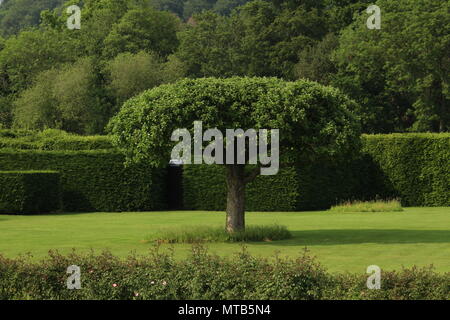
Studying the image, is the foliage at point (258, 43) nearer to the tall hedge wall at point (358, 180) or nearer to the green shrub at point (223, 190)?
the tall hedge wall at point (358, 180)

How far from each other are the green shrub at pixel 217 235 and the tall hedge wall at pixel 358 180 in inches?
441

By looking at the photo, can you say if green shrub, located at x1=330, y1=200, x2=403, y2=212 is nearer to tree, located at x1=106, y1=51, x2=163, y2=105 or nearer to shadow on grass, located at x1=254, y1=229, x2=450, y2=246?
shadow on grass, located at x1=254, y1=229, x2=450, y2=246

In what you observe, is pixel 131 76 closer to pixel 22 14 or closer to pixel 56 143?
pixel 56 143

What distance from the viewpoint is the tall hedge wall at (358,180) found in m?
31.3

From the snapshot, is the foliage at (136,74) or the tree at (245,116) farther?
the foliage at (136,74)

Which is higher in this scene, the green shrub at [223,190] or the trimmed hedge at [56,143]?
the trimmed hedge at [56,143]

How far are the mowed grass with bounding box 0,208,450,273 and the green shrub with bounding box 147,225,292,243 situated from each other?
0.39 meters

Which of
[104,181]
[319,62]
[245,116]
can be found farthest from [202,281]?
[319,62]

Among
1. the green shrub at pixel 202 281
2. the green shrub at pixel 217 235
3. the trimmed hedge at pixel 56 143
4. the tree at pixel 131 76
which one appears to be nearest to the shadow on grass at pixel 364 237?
the green shrub at pixel 217 235

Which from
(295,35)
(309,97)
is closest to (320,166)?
(309,97)

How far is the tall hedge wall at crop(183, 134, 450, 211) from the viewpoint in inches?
1232

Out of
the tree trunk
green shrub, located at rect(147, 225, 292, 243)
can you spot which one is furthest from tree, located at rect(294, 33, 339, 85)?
green shrub, located at rect(147, 225, 292, 243)

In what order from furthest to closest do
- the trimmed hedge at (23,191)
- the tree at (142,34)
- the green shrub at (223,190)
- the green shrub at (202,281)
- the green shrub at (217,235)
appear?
the tree at (142,34)
the green shrub at (223,190)
the trimmed hedge at (23,191)
the green shrub at (217,235)
the green shrub at (202,281)
